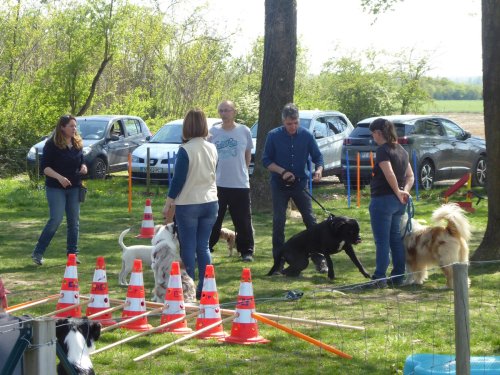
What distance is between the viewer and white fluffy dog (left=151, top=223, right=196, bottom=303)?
26.7 ft

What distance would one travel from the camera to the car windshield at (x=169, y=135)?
21.1m

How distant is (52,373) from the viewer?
3.99 metres

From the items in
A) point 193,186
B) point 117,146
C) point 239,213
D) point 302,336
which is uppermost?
point 193,186

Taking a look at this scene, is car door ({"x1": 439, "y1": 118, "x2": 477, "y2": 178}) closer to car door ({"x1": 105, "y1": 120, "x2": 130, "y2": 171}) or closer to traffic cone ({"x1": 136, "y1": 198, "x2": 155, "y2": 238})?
car door ({"x1": 105, "y1": 120, "x2": 130, "y2": 171})

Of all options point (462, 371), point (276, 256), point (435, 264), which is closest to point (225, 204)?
point (276, 256)

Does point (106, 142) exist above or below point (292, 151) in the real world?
below

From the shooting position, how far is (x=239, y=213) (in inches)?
409

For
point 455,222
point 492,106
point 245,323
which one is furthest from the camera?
point 492,106

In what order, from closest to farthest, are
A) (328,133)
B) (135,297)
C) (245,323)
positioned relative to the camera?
(245,323)
(135,297)
(328,133)

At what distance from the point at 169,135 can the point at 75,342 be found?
652 inches

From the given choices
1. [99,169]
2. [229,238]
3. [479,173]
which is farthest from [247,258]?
[99,169]

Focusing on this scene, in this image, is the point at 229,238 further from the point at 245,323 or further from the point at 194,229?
the point at 245,323

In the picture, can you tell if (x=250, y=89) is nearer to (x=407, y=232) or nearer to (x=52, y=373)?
(x=407, y=232)

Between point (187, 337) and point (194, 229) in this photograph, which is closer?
point (187, 337)
